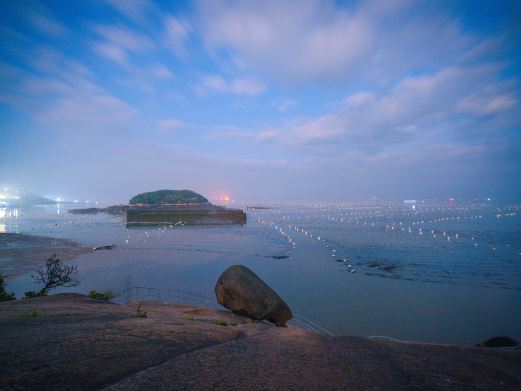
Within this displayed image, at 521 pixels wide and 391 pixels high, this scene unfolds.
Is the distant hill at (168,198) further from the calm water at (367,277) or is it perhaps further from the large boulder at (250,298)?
the large boulder at (250,298)

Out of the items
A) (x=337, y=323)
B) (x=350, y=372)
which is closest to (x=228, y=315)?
(x=337, y=323)

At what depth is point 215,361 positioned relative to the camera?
5531 millimetres

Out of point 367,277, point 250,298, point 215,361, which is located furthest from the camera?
point 367,277

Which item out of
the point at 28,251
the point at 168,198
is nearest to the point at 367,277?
the point at 28,251

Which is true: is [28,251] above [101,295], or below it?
above

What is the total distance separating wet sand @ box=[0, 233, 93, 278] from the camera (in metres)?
30.0

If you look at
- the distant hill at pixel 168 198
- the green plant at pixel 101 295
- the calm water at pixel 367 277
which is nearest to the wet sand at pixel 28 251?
the calm water at pixel 367 277

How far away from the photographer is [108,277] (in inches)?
1057

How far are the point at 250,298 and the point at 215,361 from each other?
10653mm

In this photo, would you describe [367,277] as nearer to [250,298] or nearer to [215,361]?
[250,298]

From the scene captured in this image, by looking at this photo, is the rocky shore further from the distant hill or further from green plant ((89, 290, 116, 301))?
the distant hill

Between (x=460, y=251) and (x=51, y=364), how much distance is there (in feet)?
167

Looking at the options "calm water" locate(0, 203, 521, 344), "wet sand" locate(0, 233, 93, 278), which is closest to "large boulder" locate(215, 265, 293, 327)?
"calm water" locate(0, 203, 521, 344)

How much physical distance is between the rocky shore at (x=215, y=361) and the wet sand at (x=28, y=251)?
3086cm
